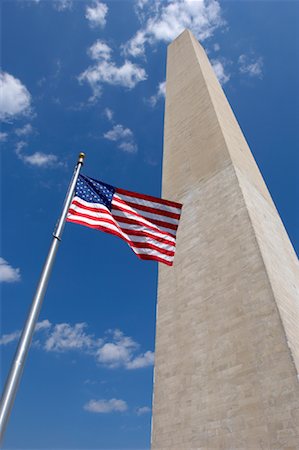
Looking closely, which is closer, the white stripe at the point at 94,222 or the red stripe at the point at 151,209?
the white stripe at the point at 94,222

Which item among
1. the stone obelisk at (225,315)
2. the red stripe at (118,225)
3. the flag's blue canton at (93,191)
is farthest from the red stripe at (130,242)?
the stone obelisk at (225,315)

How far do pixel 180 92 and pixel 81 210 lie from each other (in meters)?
15.8

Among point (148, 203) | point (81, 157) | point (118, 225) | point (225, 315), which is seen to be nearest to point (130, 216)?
point (118, 225)

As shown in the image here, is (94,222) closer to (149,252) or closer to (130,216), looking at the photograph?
(130,216)

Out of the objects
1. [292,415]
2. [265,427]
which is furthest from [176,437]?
[292,415]

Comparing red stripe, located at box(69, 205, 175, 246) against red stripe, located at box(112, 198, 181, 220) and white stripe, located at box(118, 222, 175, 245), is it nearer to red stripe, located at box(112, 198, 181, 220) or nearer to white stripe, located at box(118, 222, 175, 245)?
white stripe, located at box(118, 222, 175, 245)

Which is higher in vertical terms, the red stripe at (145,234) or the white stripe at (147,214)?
the white stripe at (147,214)

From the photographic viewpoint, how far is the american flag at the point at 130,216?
819 centimetres

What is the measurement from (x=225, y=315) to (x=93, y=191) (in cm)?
537

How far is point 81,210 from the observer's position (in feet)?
26.5

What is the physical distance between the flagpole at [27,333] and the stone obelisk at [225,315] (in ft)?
19.4

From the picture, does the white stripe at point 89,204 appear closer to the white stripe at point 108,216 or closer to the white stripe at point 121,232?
the white stripe at point 108,216

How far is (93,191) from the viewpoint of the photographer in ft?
27.9

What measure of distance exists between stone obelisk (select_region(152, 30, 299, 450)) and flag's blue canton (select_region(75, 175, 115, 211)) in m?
4.91
